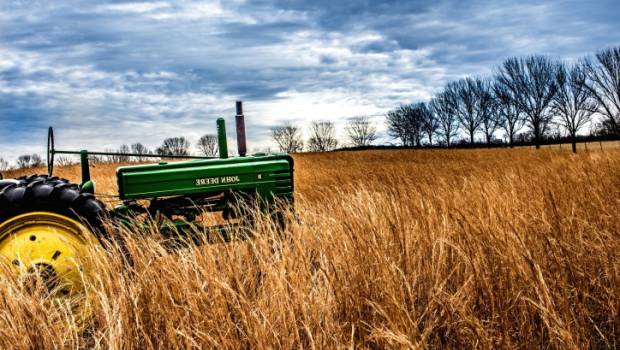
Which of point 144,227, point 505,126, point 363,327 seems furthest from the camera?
point 505,126

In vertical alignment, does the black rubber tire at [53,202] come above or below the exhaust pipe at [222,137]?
below

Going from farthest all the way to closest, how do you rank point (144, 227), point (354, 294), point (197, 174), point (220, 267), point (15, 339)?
1. point (197, 174)
2. point (144, 227)
3. point (220, 267)
4. point (354, 294)
5. point (15, 339)

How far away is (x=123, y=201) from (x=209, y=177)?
77 centimetres

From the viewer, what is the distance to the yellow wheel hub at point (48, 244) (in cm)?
320

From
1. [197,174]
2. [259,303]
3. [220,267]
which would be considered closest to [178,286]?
[220,267]

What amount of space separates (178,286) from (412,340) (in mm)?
1251

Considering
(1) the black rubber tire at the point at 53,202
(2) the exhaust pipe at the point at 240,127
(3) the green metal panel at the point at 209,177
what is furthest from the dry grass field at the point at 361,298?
(2) the exhaust pipe at the point at 240,127

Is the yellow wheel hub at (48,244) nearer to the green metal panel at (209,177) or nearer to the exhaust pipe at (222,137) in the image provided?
the green metal panel at (209,177)

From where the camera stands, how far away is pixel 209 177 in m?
4.00

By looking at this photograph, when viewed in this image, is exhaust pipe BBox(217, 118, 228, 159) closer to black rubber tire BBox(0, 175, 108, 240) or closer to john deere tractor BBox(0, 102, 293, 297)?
john deere tractor BBox(0, 102, 293, 297)

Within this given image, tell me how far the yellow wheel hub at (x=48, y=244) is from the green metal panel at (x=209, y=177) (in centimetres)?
64

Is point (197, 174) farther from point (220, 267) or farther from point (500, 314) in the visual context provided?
point (500, 314)

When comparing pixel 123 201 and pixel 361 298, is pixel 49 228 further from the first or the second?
pixel 361 298

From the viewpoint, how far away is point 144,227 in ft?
12.2
